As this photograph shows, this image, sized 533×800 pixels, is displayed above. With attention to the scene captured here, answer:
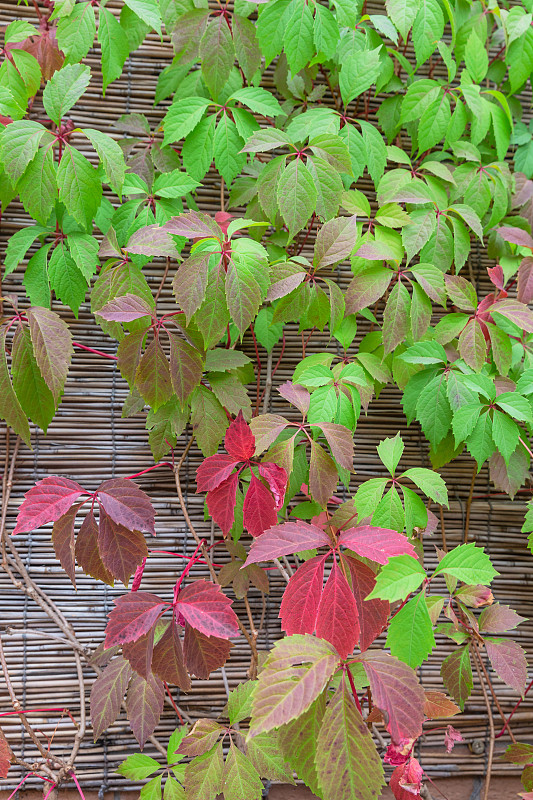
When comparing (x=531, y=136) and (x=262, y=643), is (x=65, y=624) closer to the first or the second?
(x=262, y=643)

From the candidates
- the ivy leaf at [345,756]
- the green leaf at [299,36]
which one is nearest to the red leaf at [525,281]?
the green leaf at [299,36]

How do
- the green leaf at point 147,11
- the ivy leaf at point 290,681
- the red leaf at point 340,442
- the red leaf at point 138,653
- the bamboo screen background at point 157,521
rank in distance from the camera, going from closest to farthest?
the ivy leaf at point 290,681 → the red leaf at point 138,653 → the red leaf at point 340,442 → the green leaf at point 147,11 → the bamboo screen background at point 157,521

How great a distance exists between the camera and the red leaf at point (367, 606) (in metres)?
0.73

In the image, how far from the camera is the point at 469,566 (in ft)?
2.58

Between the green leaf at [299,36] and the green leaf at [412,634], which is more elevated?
the green leaf at [299,36]

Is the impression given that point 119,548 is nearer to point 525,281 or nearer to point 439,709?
point 439,709

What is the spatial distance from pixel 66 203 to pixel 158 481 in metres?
0.55

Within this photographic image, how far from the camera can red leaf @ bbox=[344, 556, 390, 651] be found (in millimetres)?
735

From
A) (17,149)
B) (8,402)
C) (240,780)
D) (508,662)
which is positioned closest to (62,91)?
(17,149)

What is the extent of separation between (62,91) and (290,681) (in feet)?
3.10

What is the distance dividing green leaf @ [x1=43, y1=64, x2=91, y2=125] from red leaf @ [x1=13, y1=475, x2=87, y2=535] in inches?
23.3

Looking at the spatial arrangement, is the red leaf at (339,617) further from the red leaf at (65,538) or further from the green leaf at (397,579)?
the red leaf at (65,538)

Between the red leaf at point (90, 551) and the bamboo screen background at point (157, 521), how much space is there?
1.04ft

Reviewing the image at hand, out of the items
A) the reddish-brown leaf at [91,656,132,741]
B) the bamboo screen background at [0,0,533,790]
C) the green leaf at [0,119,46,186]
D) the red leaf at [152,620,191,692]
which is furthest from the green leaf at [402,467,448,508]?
the green leaf at [0,119,46,186]
